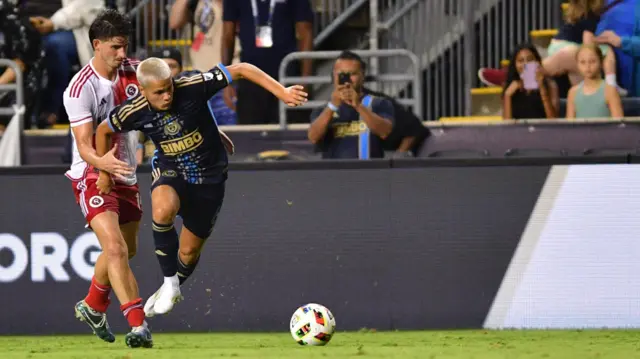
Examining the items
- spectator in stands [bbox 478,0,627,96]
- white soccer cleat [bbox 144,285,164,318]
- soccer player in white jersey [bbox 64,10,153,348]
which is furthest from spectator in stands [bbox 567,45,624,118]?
soccer player in white jersey [bbox 64,10,153,348]

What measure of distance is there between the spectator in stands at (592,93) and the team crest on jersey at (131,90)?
4776 millimetres

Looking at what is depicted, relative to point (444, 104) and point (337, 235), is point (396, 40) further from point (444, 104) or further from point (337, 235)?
point (337, 235)

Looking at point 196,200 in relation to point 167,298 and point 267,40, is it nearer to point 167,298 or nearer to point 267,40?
point 167,298

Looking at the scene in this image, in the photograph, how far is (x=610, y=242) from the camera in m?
12.4

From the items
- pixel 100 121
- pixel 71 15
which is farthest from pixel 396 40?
pixel 100 121

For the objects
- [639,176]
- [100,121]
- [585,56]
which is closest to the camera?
[100,121]

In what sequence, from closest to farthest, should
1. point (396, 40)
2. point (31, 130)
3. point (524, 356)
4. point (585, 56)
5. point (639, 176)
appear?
point (524, 356)
point (639, 176)
point (585, 56)
point (31, 130)
point (396, 40)

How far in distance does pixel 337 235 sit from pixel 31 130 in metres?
3.79

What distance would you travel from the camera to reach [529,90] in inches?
555

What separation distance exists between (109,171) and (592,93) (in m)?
5.44

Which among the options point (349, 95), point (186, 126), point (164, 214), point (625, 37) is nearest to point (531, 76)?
point (625, 37)

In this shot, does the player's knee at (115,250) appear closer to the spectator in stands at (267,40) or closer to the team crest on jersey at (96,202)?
the team crest on jersey at (96,202)

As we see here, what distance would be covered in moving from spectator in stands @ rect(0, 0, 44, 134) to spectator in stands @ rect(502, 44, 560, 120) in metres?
5.02

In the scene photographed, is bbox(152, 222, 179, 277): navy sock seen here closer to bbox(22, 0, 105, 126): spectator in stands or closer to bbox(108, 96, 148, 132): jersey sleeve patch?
bbox(108, 96, 148, 132): jersey sleeve patch
